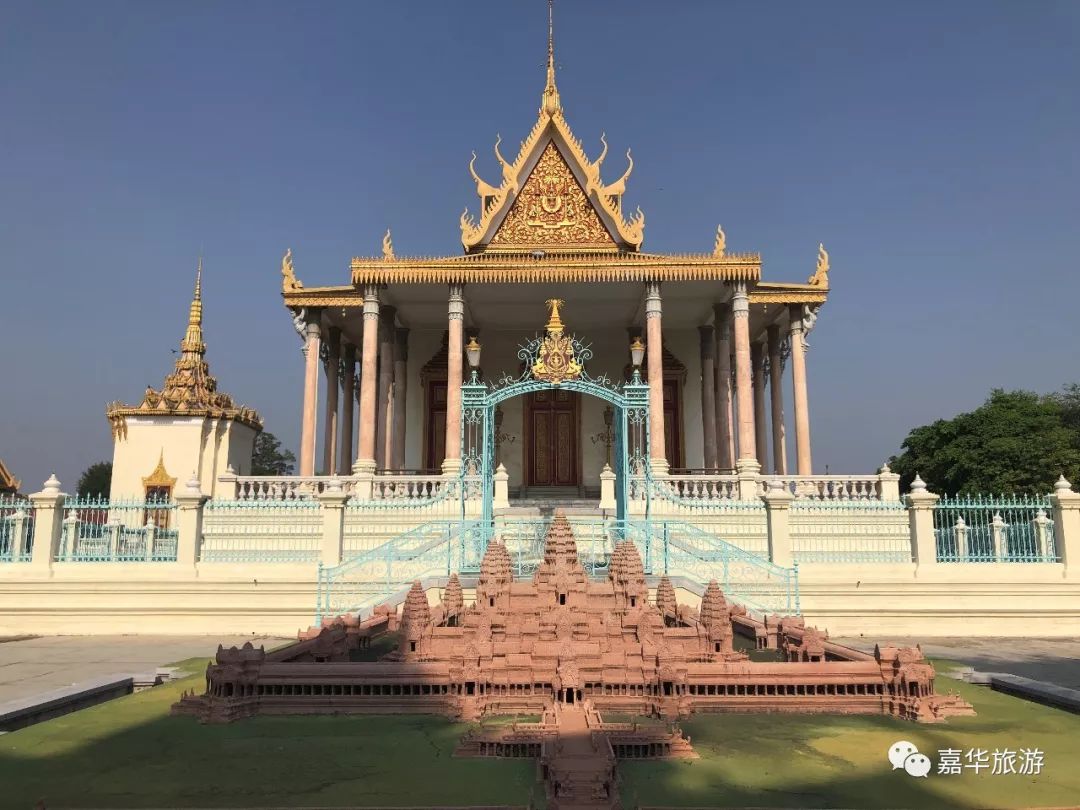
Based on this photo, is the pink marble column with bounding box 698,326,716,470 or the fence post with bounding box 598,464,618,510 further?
Result: the pink marble column with bounding box 698,326,716,470

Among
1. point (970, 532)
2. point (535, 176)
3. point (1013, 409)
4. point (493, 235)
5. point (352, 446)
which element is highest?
point (535, 176)

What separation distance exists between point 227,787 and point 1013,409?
33.8 m

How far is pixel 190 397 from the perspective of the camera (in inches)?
1050

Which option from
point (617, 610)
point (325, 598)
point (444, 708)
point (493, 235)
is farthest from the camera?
point (493, 235)

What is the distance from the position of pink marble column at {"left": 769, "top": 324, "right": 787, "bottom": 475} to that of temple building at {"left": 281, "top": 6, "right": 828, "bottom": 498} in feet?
0.20

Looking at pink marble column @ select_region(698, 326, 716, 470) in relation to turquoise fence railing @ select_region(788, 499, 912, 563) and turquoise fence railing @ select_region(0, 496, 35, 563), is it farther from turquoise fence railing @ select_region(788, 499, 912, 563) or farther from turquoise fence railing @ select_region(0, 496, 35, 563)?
turquoise fence railing @ select_region(0, 496, 35, 563)

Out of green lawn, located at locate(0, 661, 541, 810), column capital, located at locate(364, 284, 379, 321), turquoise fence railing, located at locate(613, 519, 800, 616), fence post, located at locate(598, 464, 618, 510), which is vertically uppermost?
column capital, located at locate(364, 284, 379, 321)

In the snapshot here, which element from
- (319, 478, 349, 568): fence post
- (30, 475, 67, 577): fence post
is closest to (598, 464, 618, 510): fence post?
(319, 478, 349, 568): fence post

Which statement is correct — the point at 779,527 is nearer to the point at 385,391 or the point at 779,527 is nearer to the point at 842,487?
the point at 842,487

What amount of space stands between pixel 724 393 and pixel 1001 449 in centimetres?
1569

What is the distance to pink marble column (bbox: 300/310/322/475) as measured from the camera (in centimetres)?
1769

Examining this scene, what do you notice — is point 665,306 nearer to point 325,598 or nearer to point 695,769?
point 325,598

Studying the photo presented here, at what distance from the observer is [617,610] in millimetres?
7676

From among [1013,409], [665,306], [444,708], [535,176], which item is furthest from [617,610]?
[1013,409]
